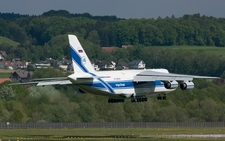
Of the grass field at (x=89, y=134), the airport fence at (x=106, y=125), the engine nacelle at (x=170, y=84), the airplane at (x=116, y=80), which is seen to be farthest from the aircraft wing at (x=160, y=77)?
the airport fence at (x=106, y=125)

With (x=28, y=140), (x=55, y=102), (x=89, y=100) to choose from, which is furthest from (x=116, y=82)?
(x=89, y=100)

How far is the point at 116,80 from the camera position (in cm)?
8588

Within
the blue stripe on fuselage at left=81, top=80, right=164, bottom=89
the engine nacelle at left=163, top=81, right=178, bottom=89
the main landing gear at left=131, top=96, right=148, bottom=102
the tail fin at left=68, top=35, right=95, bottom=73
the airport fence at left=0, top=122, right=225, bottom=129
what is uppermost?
the tail fin at left=68, top=35, right=95, bottom=73

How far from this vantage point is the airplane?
84.2m

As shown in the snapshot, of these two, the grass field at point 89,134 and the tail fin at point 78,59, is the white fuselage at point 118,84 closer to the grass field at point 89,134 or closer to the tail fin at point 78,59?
the tail fin at point 78,59

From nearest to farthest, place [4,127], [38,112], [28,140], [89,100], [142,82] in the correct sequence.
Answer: [28,140]
[142,82]
[4,127]
[38,112]
[89,100]

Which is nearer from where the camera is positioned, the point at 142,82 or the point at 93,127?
the point at 142,82

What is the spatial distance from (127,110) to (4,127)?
24088mm

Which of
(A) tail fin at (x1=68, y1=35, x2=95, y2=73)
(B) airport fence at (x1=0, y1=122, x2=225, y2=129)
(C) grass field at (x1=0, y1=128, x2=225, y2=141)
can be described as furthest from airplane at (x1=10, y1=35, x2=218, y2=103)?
(B) airport fence at (x1=0, y1=122, x2=225, y2=129)

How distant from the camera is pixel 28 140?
81812mm

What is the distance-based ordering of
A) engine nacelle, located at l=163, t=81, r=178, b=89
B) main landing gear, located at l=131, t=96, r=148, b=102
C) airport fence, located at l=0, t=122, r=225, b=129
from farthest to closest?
airport fence, located at l=0, t=122, r=225, b=129, engine nacelle, located at l=163, t=81, r=178, b=89, main landing gear, located at l=131, t=96, r=148, b=102

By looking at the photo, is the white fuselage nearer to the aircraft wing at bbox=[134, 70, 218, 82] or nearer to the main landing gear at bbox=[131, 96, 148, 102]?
the main landing gear at bbox=[131, 96, 148, 102]

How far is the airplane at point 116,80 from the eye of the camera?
276ft

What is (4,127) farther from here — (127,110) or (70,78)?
(70,78)
